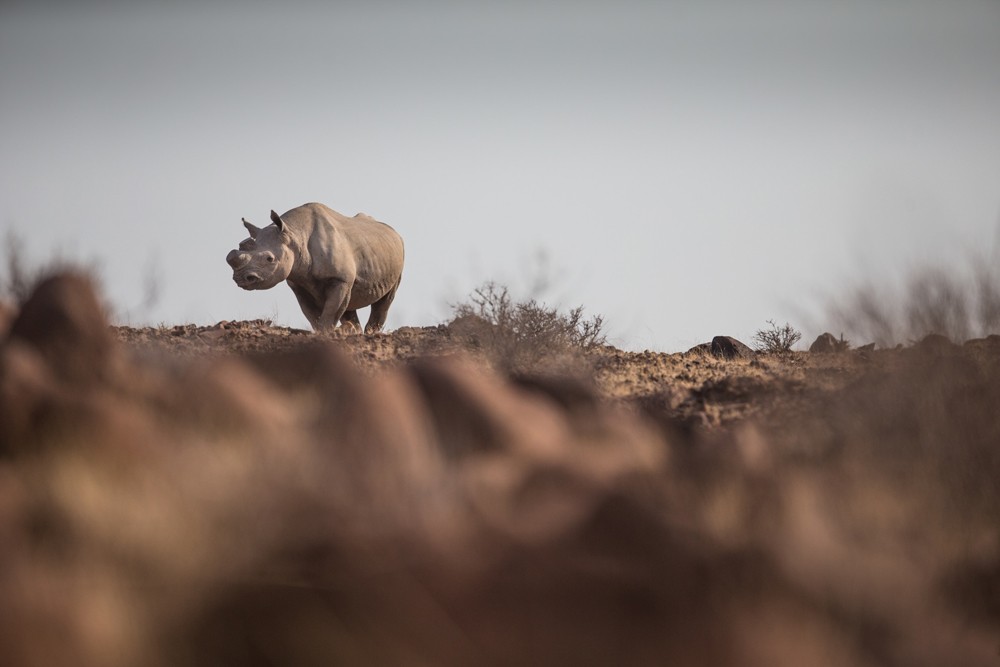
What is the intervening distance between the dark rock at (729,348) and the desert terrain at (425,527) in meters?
6.10

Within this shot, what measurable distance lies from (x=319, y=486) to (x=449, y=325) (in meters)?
7.46

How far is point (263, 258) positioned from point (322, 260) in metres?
1.05

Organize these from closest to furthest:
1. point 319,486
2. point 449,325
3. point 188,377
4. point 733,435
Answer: point 319,486
point 188,377
point 733,435
point 449,325

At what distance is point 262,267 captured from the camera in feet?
47.9

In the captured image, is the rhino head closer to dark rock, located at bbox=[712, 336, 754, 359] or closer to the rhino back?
the rhino back

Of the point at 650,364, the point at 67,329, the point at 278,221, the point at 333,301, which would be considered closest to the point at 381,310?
the point at 333,301

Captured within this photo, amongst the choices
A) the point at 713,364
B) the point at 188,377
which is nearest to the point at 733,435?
the point at 188,377

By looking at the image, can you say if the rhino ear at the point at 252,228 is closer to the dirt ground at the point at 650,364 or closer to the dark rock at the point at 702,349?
the dirt ground at the point at 650,364

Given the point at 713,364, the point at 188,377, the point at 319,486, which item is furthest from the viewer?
the point at 713,364

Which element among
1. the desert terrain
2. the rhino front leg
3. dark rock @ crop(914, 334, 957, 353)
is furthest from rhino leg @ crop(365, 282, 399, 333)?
the desert terrain

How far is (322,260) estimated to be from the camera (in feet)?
50.5

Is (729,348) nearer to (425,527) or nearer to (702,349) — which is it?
(702,349)

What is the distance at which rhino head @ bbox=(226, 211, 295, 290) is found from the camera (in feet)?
47.8

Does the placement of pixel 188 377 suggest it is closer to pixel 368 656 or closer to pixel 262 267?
pixel 368 656
